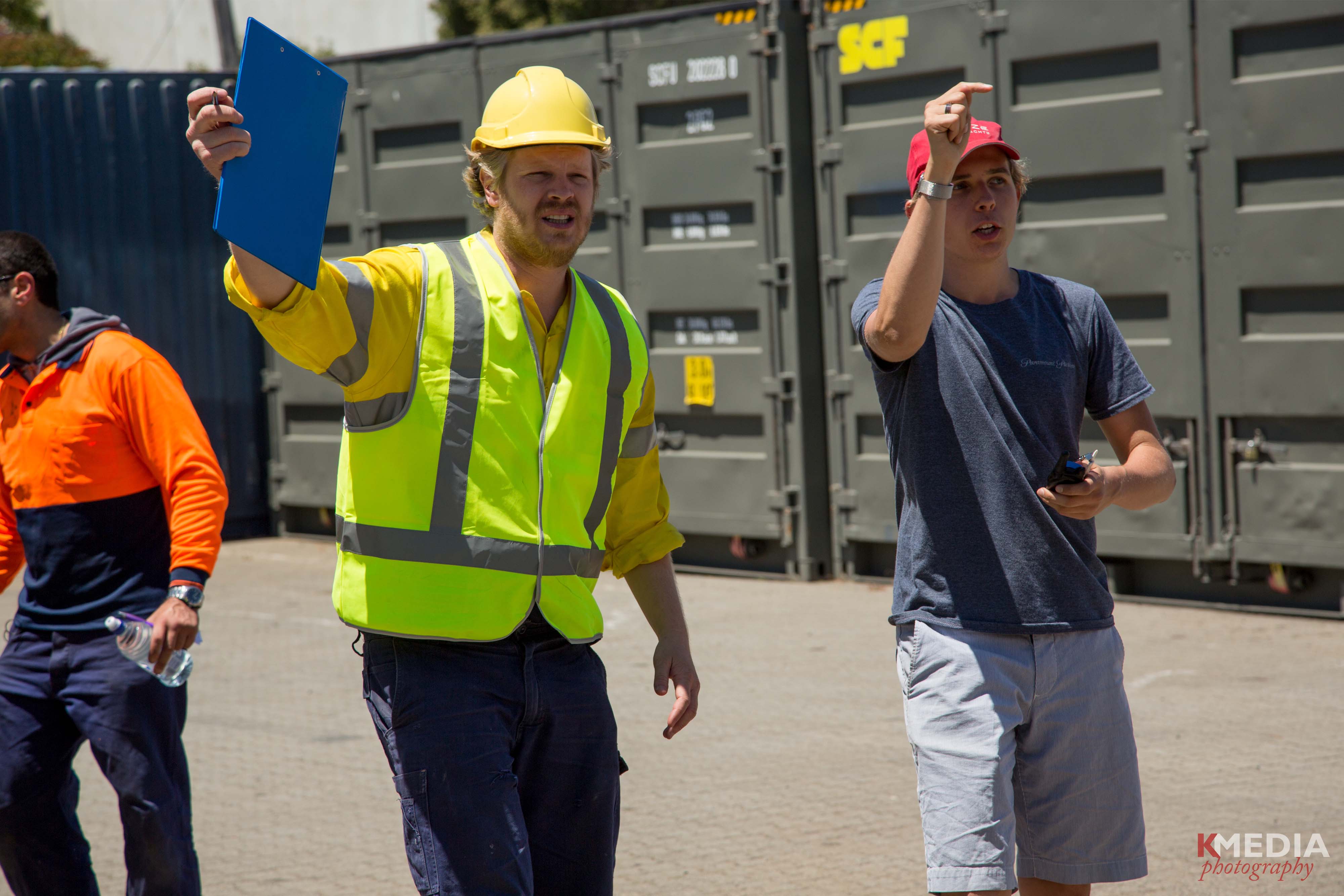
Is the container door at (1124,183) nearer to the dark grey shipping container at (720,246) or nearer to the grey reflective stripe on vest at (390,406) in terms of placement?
the dark grey shipping container at (720,246)

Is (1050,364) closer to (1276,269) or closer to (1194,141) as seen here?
(1276,269)

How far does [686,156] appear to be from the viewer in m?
Answer: 9.09

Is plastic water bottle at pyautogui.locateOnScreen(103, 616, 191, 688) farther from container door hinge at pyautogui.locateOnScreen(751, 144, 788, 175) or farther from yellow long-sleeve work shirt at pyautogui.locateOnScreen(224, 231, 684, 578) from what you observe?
container door hinge at pyautogui.locateOnScreen(751, 144, 788, 175)

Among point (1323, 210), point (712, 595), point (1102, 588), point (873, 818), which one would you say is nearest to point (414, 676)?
point (1102, 588)

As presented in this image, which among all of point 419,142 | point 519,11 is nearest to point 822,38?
point 419,142

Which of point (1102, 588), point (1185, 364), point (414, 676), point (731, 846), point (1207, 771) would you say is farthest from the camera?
point (1185, 364)

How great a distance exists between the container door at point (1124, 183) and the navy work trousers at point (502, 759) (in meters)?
5.22

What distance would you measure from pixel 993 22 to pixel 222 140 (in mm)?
6211

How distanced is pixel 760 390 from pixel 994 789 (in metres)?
6.22

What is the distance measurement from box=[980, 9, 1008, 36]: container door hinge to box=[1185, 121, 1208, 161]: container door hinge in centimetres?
111

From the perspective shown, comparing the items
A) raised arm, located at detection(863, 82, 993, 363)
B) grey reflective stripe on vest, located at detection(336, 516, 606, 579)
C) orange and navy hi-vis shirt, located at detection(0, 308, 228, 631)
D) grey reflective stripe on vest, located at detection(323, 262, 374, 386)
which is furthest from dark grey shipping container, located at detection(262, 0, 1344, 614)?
grey reflective stripe on vest, located at detection(323, 262, 374, 386)

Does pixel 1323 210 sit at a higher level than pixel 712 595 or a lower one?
higher

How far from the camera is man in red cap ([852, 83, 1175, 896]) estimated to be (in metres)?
2.91

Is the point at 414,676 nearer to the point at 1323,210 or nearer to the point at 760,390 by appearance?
the point at 1323,210
